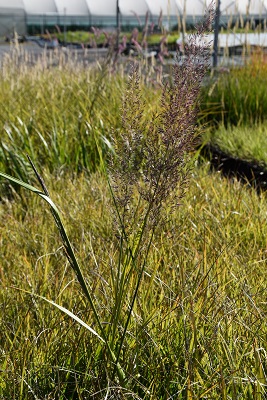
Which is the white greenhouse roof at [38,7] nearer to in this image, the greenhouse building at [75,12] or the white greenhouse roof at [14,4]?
the greenhouse building at [75,12]

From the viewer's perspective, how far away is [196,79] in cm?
162

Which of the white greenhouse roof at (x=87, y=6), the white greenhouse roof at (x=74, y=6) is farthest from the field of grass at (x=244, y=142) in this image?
the white greenhouse roof at (x=74, y=6)

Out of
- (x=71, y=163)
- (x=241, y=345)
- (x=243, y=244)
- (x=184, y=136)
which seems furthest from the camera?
(x=71, y=163)

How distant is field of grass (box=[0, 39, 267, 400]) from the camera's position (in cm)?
175

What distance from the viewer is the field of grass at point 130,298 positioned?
68.9 inches

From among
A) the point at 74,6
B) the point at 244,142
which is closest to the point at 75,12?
the point at 74,6

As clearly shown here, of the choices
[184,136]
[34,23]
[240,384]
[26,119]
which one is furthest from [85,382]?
[34,23]

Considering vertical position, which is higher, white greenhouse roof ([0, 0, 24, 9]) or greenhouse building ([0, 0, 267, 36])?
white greenhouse roof ([0, 0, 24, 9])

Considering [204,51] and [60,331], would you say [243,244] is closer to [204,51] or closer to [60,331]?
[60,331]

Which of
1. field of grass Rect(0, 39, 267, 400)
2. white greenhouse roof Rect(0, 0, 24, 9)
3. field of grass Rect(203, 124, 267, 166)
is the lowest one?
white greenhouse roof Rect(0, 0, 24, 9)

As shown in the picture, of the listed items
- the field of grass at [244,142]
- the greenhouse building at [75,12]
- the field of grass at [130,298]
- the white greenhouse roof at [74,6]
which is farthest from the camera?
the white greenhouse roof at [74,6]

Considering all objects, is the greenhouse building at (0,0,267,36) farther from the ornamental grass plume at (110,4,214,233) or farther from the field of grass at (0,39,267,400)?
the ornamental grass plume at (110,4,214,233)

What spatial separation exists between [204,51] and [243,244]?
4.39 ft

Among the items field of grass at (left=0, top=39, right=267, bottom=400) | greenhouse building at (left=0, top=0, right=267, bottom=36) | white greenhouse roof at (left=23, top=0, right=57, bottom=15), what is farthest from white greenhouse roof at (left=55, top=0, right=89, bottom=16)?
field of grass at (left=0, top=39, right=267, bottom=400)
